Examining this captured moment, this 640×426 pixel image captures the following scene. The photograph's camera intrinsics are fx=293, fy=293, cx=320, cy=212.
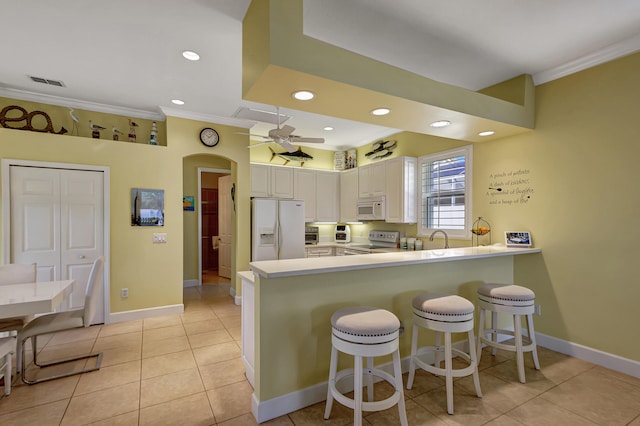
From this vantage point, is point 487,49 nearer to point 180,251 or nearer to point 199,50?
point 199,50

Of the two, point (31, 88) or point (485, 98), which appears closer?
point (485, 98)

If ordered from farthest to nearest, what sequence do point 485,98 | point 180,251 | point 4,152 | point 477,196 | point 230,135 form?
point 230,135, point 180,251, point 477,196, point 4,152, point 485,98

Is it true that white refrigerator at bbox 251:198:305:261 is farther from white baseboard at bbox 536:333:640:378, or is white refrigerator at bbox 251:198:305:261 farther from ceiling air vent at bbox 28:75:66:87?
white baseboard at bbox 536:333:640:378

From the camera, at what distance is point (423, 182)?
4531 mm

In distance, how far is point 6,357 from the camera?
2293 millimetres

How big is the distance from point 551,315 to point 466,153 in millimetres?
2066

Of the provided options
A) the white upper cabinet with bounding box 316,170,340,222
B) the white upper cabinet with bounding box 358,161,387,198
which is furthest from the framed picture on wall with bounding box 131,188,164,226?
the white upper cabinet with bounding box 358,161,387,198

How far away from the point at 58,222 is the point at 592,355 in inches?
234

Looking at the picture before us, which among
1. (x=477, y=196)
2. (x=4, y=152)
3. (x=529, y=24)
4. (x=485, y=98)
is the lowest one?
(x=477, y=196)

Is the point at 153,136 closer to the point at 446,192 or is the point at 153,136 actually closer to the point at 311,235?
the point at 311,235

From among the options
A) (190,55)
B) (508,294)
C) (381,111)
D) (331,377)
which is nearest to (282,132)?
(190,55)

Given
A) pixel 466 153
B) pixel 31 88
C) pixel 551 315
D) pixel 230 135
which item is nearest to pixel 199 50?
pixel 230 135

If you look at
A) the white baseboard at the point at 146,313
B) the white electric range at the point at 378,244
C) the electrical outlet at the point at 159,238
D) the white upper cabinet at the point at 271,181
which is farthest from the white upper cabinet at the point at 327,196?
the white baseboard at the point at 146,313

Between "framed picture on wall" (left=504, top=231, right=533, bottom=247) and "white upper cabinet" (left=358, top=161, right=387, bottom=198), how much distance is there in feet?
6.50
